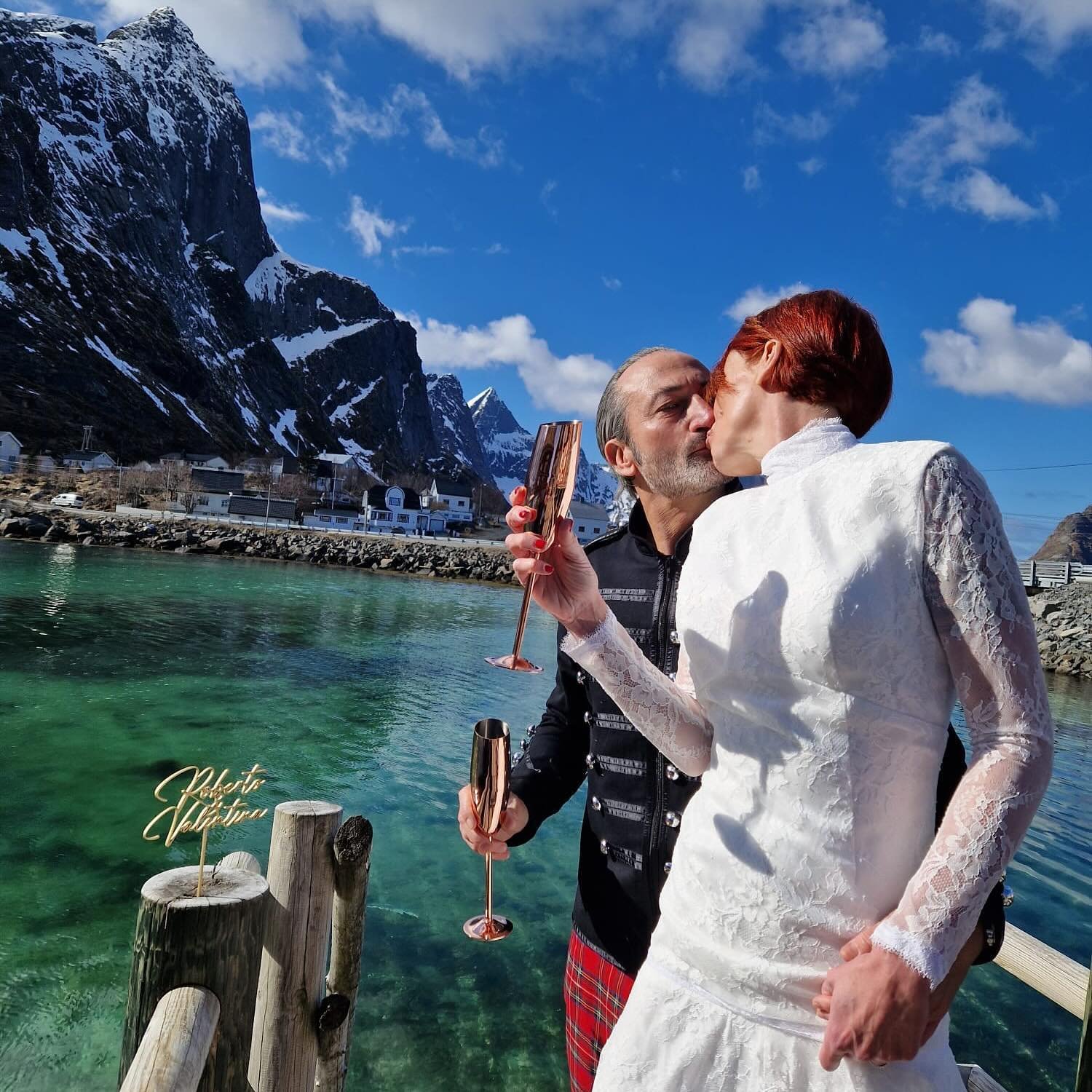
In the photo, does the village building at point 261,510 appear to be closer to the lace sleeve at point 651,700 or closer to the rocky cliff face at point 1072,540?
the lace sleeve at point 651,700

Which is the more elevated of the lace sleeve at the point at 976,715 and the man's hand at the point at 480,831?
the lace sleeve at the point at 976,715

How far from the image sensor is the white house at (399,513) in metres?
93.8

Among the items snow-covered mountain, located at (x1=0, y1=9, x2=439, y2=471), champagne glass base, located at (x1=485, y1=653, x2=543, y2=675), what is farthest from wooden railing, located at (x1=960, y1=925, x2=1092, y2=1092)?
snow-covered mountain, located at (x1=0, y1=9, x2=439, y2=471)

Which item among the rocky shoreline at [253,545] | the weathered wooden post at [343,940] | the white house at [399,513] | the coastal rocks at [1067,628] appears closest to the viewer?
the weathered wooden post at [343,940]

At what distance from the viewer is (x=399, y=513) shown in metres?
96.1

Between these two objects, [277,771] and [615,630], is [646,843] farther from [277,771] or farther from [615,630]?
[277,771]

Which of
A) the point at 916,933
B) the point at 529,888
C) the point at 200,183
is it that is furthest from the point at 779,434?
the point at 200,183

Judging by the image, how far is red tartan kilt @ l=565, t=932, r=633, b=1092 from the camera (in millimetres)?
2129

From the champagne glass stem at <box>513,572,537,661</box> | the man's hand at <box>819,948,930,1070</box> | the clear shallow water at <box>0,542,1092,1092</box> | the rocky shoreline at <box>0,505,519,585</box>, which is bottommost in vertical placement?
the clear shallow water at <box>0,542,1092,1092</box>

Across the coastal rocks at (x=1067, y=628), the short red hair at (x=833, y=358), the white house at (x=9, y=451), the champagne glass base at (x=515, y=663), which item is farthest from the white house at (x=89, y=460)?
the short red hair at (x=833, y=358)

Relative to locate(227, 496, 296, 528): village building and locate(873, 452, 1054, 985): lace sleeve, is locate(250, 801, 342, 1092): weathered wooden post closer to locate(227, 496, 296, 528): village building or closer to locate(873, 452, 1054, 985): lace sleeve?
locate(873, 452, 1054, 985): lace sleeve

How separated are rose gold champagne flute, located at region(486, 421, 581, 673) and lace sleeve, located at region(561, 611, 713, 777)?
0.18m

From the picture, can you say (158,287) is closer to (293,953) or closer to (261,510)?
(261,510)

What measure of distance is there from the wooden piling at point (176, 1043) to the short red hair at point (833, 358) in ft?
6.71
